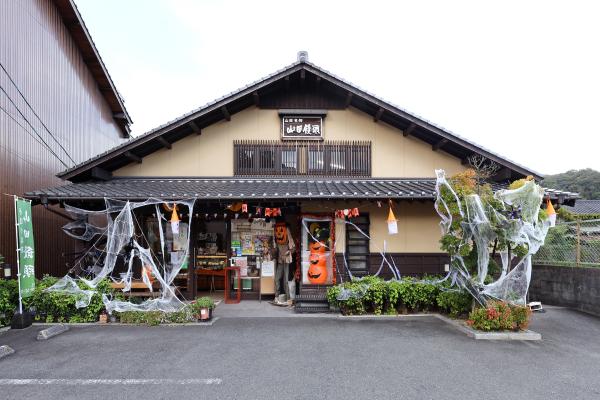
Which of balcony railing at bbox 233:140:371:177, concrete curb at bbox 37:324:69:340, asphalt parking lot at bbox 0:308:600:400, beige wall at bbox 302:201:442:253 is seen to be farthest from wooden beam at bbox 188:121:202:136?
concrete curb at bbox 37:324:69:340

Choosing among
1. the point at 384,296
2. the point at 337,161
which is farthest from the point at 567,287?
the point at 337,161

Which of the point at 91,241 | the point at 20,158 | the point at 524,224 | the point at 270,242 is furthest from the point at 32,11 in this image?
the point at 524,224

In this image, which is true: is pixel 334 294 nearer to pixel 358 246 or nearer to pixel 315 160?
pixel 358 246

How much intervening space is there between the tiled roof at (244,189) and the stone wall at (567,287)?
4389mm

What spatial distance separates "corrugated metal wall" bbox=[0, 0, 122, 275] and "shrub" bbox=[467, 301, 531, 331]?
1164cm

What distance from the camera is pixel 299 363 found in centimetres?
596

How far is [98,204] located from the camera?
33.8ft

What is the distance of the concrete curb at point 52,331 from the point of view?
732 centimetres

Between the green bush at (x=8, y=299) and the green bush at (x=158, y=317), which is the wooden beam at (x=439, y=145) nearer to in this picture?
the green bush at (x=158, y=317)

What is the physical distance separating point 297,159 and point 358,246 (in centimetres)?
314

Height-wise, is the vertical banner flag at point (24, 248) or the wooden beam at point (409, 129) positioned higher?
the wooden beam at point (409, 129)

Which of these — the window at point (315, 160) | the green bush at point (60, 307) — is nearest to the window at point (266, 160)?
the window at point (315, 160)

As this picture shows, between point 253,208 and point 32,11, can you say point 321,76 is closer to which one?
point 253,208

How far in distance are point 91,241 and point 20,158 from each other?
3.62 metres
